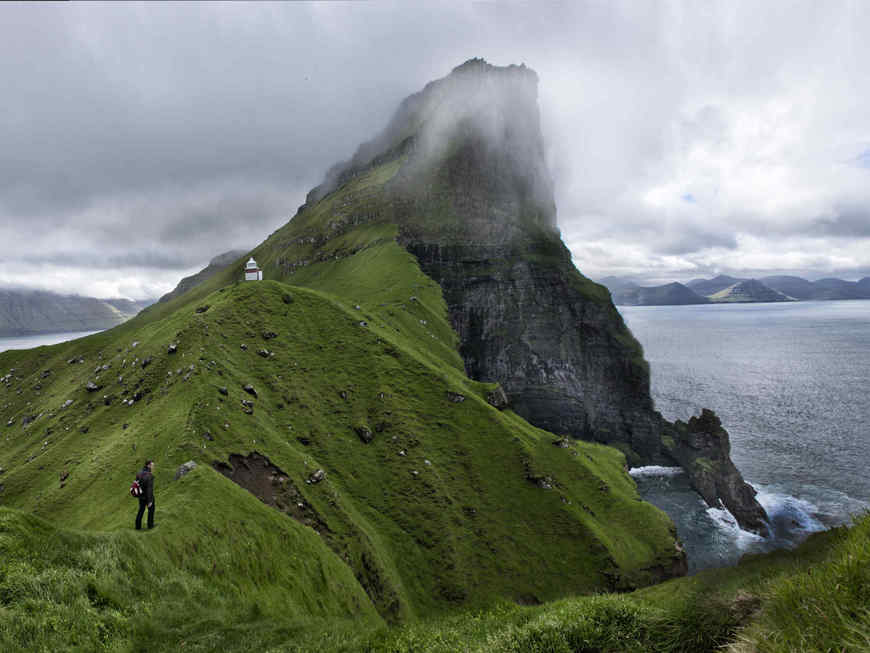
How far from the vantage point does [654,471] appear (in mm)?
98188

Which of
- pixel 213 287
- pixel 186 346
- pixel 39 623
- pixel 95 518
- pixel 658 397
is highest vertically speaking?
pixel 213 287

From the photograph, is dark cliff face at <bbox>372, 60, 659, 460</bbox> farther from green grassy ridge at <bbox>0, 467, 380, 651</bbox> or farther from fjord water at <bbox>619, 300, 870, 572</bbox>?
green grassy ridge at <bbox>0, 467, 380, 651</bbox>

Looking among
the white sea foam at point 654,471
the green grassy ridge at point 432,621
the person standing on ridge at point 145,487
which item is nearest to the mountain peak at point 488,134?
the white sea foam at point 654,471

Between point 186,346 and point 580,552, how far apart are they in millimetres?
49009

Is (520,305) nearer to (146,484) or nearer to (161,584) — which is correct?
(146,484)

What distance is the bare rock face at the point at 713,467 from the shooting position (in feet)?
246

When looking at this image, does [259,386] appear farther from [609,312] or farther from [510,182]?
[510,182]

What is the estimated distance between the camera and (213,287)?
147 meters

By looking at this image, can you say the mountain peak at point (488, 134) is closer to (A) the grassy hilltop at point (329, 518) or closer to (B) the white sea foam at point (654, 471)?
(A) the grassy hilltop at point (329, 518)

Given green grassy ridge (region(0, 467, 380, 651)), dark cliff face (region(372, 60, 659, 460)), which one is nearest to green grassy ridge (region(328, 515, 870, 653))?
green grassy ridge (region(0, 467, 380, 651))

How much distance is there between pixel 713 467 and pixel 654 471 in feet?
52.0

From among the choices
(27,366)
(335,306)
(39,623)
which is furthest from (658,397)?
(27,366)

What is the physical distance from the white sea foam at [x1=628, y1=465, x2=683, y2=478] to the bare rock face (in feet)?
7.34

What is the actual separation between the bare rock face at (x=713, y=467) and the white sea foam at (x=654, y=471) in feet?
7.34
